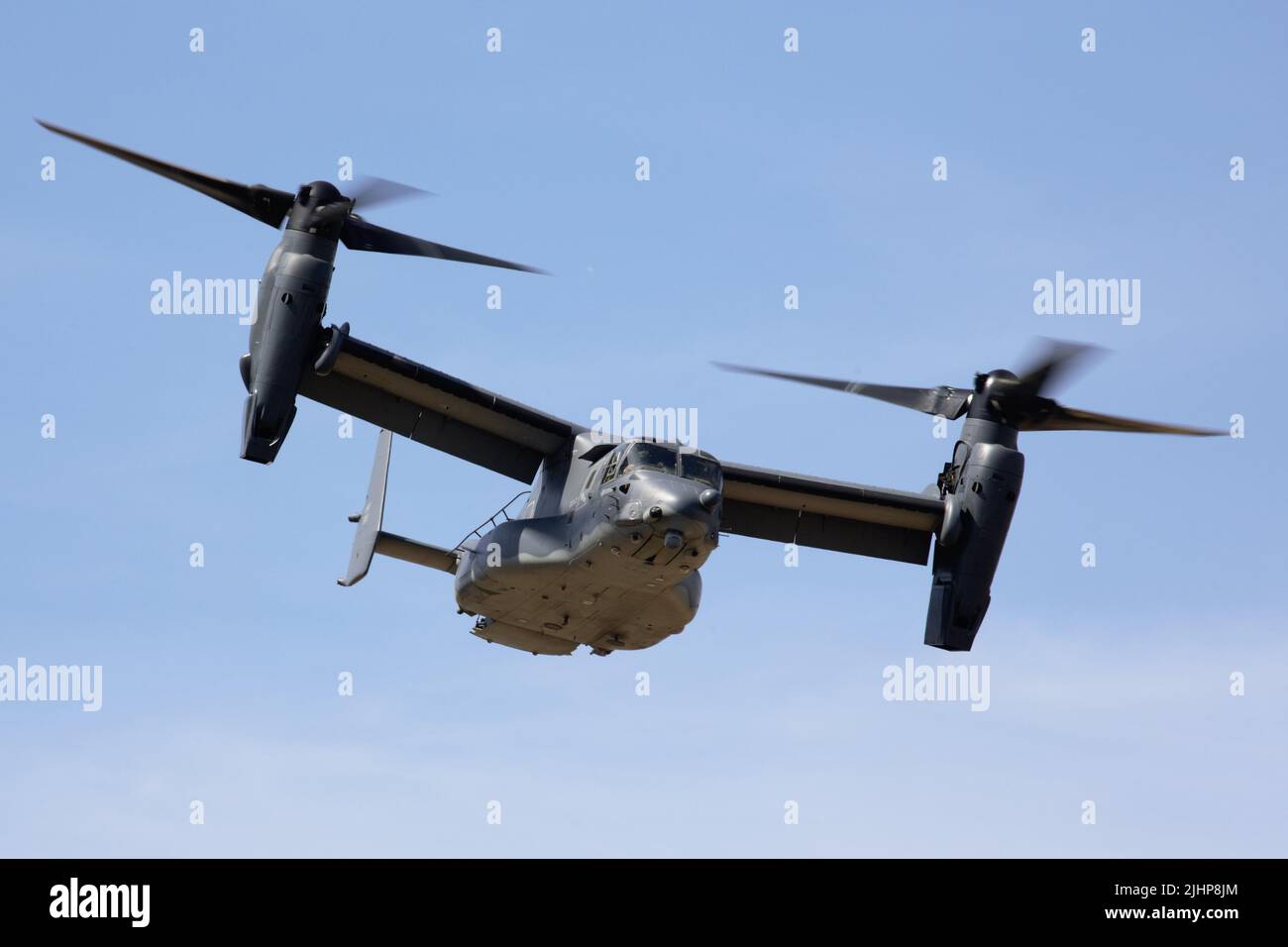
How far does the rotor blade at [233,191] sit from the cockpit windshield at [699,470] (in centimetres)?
563

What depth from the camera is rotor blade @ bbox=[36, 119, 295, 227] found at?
2108 centimetres

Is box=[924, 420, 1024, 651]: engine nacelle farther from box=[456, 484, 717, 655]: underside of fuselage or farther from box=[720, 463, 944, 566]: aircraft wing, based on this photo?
box=[456, 484, 717, 655]: underside of fuselage

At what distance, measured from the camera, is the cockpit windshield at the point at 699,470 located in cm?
1989

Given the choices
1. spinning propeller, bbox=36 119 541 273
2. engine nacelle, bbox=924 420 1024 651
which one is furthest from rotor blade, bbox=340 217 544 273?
engine nacelle, bbox=924 420 1024 651

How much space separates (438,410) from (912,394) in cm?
633

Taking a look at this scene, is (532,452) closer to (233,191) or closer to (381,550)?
(381,550)

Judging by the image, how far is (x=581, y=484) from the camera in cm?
2136

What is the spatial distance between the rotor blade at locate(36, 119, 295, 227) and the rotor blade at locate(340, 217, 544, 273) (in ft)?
2.66

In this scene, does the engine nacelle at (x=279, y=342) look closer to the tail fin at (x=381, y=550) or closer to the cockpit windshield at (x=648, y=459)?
the tail fin at (x=381, y=550)

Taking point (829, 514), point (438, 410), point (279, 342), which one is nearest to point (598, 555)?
→ point (438, 410)

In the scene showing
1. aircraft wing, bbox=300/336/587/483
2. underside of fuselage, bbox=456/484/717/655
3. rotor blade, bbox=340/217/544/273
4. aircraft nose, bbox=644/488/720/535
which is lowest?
underside of fuselage, bbox=456/484/717/655
